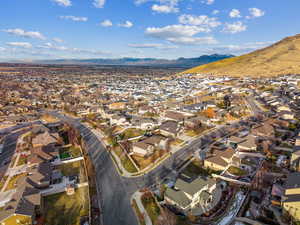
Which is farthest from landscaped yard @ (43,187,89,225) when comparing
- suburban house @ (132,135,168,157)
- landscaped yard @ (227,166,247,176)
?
landscaped yard @ (227,166,247,176)

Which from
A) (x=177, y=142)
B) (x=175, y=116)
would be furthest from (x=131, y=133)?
(x=175, y=116)

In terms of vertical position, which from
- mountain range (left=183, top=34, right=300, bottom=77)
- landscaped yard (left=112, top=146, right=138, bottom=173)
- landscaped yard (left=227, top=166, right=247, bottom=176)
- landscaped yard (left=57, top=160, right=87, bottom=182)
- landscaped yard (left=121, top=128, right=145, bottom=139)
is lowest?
landscaped yard (left=57, top=160, right=87, bottom=182)

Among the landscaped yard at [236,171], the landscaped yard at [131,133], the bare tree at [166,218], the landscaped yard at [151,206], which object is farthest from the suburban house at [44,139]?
the landscaped yard at [236,171]

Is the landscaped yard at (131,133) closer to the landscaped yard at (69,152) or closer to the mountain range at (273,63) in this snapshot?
the landscaped yard at (69,152)

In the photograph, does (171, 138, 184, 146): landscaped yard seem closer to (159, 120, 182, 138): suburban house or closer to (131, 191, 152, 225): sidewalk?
(159, 120, 182, 138): suburban house

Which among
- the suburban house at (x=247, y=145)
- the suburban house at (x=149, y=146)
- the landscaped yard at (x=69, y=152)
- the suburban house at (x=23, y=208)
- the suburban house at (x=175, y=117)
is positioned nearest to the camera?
the suburban house at (x=23, y=208)

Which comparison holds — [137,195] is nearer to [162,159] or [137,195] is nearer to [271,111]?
[162,159]
